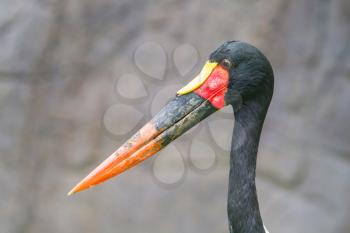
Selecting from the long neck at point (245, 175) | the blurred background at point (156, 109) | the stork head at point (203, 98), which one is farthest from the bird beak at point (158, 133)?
the blurred background at point (156, 109)

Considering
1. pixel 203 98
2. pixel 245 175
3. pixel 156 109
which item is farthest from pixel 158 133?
A: pixel 156 109

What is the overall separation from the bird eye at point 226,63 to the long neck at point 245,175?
0.17 m

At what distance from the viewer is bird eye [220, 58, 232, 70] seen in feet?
8.32

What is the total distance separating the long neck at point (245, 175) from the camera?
2.51 meters

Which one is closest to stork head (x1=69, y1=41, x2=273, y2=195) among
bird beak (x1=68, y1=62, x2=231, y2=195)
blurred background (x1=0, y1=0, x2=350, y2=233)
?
bird beak (x1=68, y1=62, x2=231, y2=195)

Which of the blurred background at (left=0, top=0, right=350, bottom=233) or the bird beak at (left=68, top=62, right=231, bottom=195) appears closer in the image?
the bird beak at (left=68, top=62, right=231, bottom=195)

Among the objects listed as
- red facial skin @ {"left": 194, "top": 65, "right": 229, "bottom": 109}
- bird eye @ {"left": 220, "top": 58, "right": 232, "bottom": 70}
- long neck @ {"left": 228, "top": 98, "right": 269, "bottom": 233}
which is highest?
bird eye @ {"left": 220, "top": 58, "right": 232, "bottom": 70}

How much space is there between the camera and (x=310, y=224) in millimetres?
4188

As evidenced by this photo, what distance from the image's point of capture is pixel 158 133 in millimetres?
2518

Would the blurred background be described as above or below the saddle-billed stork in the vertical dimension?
below

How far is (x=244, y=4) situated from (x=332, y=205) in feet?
4.43

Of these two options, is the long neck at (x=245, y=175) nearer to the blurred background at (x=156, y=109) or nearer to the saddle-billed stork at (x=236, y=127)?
the saddle-billed stork at (x=236, y=127)

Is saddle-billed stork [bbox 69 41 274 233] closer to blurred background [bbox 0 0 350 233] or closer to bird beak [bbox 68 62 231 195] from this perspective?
bird beak [bbox 68 62 231 195]

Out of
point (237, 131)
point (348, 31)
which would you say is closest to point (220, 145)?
point (348, 31)
